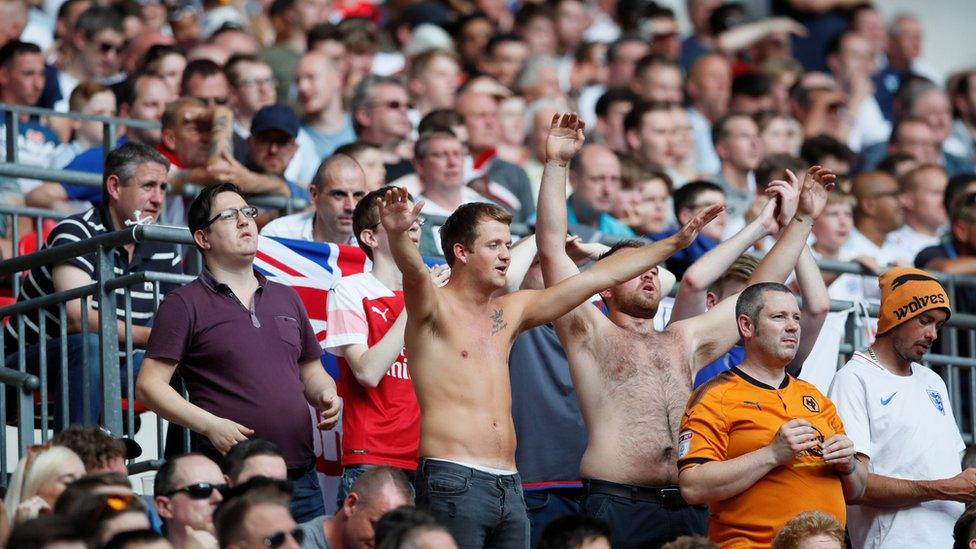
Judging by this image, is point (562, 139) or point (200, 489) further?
point (562, 139)

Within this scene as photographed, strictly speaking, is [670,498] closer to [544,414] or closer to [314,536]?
[544,414]

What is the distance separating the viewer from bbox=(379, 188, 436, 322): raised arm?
24.7 ft

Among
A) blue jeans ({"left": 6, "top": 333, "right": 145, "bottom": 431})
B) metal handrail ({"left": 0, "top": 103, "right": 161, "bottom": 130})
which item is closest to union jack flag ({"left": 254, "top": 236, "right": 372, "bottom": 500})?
blue jeans ({"left": 6, "top": 333, "right": 145, "bottom": 431})

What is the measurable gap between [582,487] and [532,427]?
540 millimetres

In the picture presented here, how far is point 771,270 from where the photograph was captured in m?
9.29

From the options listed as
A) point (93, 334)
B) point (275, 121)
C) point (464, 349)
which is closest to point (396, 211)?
point (464, 349)

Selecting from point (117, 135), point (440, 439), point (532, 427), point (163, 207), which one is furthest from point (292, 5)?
point (440, 439)

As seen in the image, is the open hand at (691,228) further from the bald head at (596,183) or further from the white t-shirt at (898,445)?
the bald head at (596,183)

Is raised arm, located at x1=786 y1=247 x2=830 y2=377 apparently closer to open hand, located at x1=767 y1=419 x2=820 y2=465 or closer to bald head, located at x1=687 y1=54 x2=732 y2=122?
open hand, located at x1=767 y1=419 x2=820 y2=465

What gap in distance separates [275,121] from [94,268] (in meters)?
2.78

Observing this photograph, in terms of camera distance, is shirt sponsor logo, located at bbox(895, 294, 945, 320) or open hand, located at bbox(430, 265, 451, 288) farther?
shirt sponsor logo, located at bbox(895, 294, 945, 320)

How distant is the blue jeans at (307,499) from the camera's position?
8484mm

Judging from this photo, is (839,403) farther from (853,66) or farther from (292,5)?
(853,66)

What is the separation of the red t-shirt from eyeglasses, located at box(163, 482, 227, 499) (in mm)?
1155
